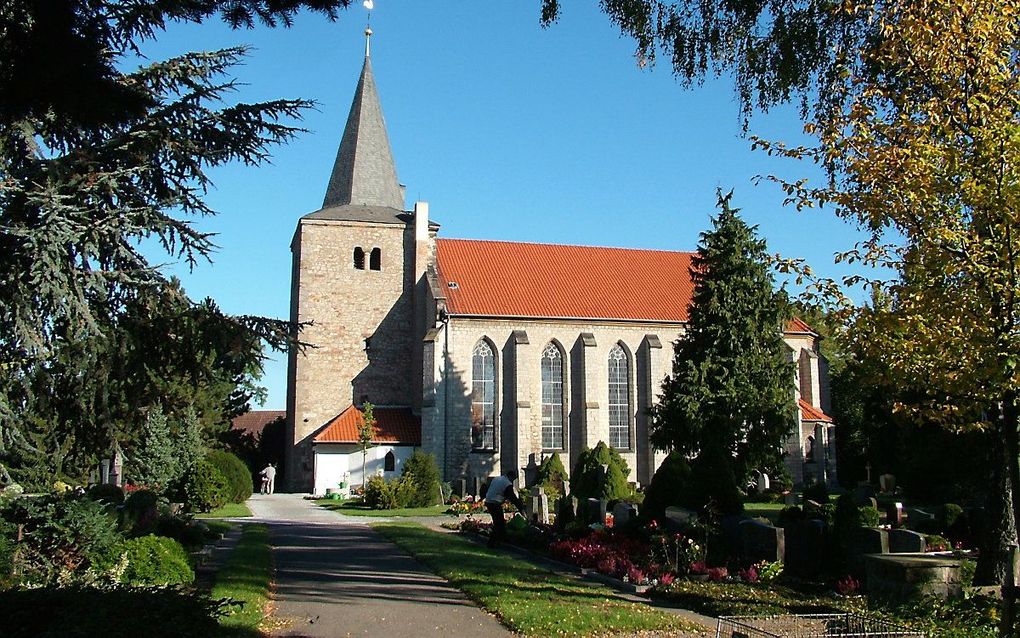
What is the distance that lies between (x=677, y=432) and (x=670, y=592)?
59.3ft

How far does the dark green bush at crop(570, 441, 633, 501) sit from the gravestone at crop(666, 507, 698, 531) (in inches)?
378

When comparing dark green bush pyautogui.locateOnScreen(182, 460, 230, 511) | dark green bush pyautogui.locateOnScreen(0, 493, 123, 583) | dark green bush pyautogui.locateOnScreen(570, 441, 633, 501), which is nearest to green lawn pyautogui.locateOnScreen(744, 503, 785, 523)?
dark green bush pyautogui.locateOnScreen(570, 441, 633, 501)

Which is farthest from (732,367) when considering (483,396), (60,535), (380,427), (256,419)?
(256,419)

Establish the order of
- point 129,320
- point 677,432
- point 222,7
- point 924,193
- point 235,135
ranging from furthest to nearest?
1. point 677,432
2. point 235,135
3. point 129,320
4. point 924,193
5. point 222,7

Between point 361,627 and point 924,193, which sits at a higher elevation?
point 924,193

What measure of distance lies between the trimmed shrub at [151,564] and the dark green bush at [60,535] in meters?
0.25

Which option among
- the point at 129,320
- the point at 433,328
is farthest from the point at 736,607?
the point at 433,328

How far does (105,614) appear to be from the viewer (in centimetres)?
→ 529

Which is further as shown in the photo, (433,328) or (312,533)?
(433,328)

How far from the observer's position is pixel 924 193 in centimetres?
854

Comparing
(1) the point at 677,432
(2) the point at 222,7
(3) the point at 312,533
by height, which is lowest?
(3) the point at 312,533

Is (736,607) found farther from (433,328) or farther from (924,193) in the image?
(433,328)

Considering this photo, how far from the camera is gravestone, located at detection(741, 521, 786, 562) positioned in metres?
12.7

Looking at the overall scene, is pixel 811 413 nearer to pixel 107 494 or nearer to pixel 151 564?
pixel 107 494
